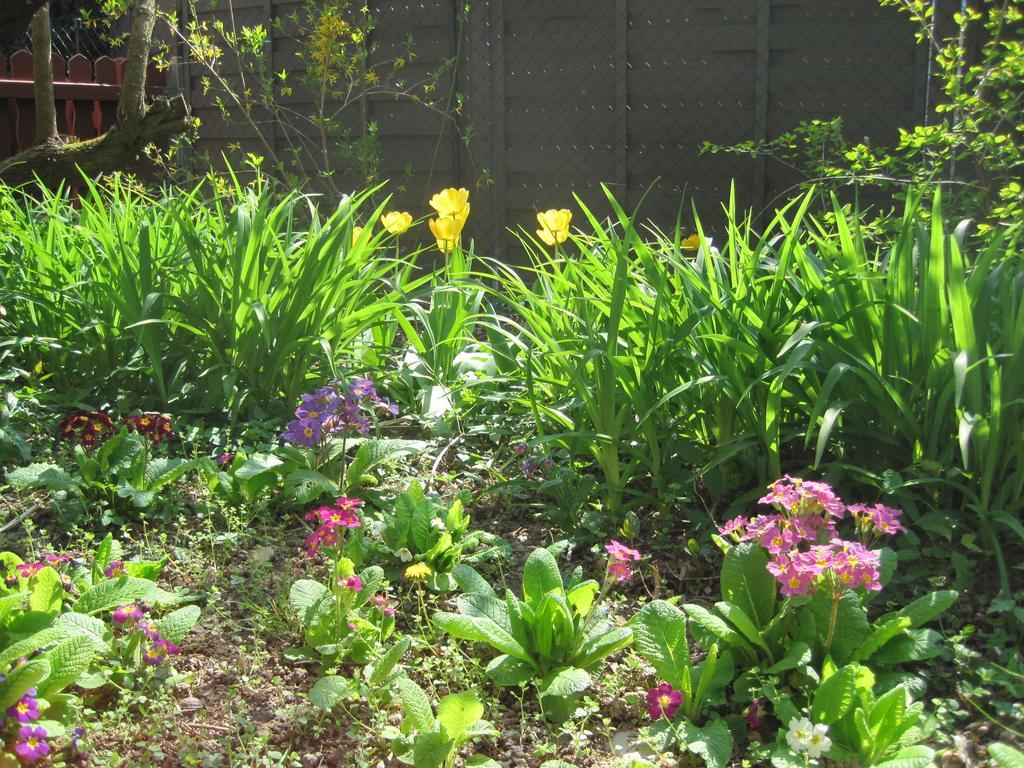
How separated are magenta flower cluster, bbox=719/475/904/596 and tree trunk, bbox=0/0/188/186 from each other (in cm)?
451

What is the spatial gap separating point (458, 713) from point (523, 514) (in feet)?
3.06

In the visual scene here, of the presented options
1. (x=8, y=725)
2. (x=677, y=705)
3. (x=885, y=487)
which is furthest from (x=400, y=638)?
(x=885, y=487)

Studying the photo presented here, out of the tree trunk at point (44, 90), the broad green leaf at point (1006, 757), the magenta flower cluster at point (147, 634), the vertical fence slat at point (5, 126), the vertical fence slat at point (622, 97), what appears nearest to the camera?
the broad green leaf at point (1006, 757)

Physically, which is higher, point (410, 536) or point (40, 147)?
point (40, 147)

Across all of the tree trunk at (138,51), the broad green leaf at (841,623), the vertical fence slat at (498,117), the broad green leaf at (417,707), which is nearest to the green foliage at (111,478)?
the broad green leaf at (417,707)

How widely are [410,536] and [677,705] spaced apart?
72 cm

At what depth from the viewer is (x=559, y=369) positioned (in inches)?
103

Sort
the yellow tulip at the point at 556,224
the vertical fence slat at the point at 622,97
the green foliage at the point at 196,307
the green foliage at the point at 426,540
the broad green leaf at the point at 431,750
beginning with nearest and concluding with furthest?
the broad green leaf at the point at 431,750, the green foliage at the point at 426,540, the green foliage at the point at 196,307, the yellow tulip at the point at 556,224, the vertical fence slat at the point at 622,97

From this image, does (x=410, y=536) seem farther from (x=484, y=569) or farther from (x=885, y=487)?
(x=885, y=487)

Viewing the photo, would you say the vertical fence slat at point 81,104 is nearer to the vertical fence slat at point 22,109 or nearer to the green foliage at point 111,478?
the vertical fence slat at point 22,109

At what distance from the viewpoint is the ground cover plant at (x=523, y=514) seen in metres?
1.68

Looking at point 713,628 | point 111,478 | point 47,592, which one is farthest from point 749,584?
point 111,478

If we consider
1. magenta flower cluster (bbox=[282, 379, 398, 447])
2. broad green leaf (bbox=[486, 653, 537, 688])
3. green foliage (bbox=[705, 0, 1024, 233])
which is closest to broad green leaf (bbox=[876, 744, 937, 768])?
broad green leaf (bbox=[486, 653, 537, 688])

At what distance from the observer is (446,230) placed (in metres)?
3.21
